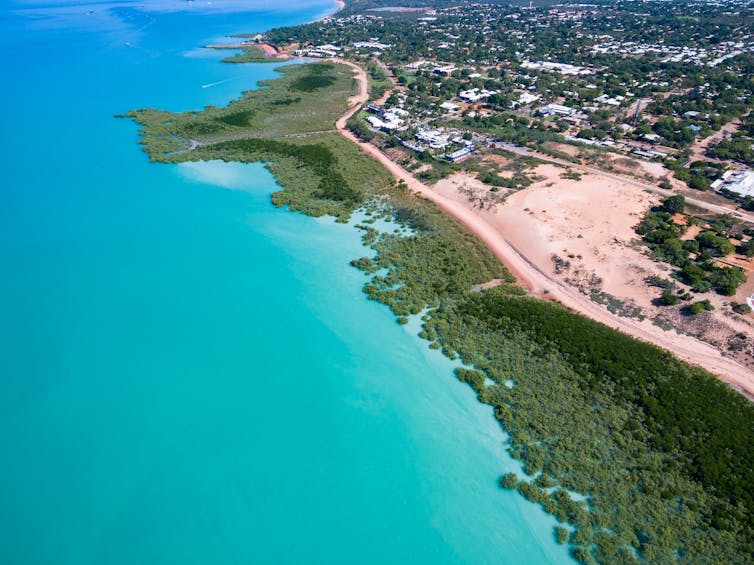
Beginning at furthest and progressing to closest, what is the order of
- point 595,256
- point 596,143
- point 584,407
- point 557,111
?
point 557,111, point 596,143, point 595,256, point 584,407

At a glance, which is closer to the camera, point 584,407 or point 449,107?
point 584,407

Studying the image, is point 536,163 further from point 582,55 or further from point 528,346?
point 582,55

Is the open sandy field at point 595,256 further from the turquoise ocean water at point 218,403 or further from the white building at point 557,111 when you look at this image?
the white building at point 557,111

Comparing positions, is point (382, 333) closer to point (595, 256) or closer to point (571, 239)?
point (595, 256)

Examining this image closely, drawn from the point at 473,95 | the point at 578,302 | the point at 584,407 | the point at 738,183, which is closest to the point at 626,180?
the point at 738,183

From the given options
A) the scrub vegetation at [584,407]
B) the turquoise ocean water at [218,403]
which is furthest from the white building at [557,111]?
the turquoise ocean water at [218,403]

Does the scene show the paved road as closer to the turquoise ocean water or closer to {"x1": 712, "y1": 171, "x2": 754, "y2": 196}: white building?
{"x1": 712, "y1": 171, "x2": 754, "y2": 196}: white building
